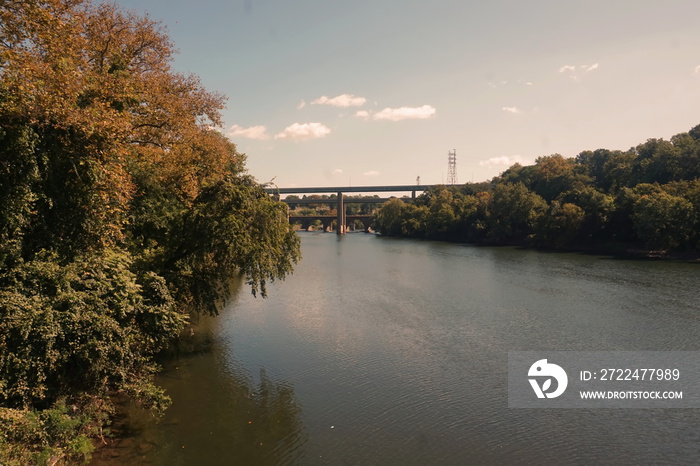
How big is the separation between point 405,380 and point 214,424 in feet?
29.4

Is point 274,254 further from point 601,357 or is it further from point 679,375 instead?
point 679,375

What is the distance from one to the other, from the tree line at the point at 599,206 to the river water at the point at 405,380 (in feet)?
91.0

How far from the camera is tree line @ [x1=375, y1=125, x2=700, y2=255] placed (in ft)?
220

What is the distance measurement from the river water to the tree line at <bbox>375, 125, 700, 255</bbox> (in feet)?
91.0

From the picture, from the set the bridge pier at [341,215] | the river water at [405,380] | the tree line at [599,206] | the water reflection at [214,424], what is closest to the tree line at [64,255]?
the water reflection at [214,424]

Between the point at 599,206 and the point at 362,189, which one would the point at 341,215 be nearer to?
the point at 362,189

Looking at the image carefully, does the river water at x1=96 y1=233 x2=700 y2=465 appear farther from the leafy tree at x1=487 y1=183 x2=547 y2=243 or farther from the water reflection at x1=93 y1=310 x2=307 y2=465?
the leafy tree at x1=487 y1=183 x2=547 y2=243

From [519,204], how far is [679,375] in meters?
80.0

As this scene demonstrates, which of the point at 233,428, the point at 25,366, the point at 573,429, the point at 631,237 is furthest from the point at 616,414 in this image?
the point at 631,237

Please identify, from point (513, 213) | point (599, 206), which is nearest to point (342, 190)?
point (513, 213)

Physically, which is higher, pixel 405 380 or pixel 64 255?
pixel 64 255

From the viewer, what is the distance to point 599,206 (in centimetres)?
7919

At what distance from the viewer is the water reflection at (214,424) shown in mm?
14555

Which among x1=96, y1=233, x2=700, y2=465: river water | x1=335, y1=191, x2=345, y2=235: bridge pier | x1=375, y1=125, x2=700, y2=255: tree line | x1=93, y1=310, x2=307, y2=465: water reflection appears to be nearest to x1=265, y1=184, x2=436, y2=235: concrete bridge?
x1=335, y1=191, x2=345, y2=235: bridge pier
